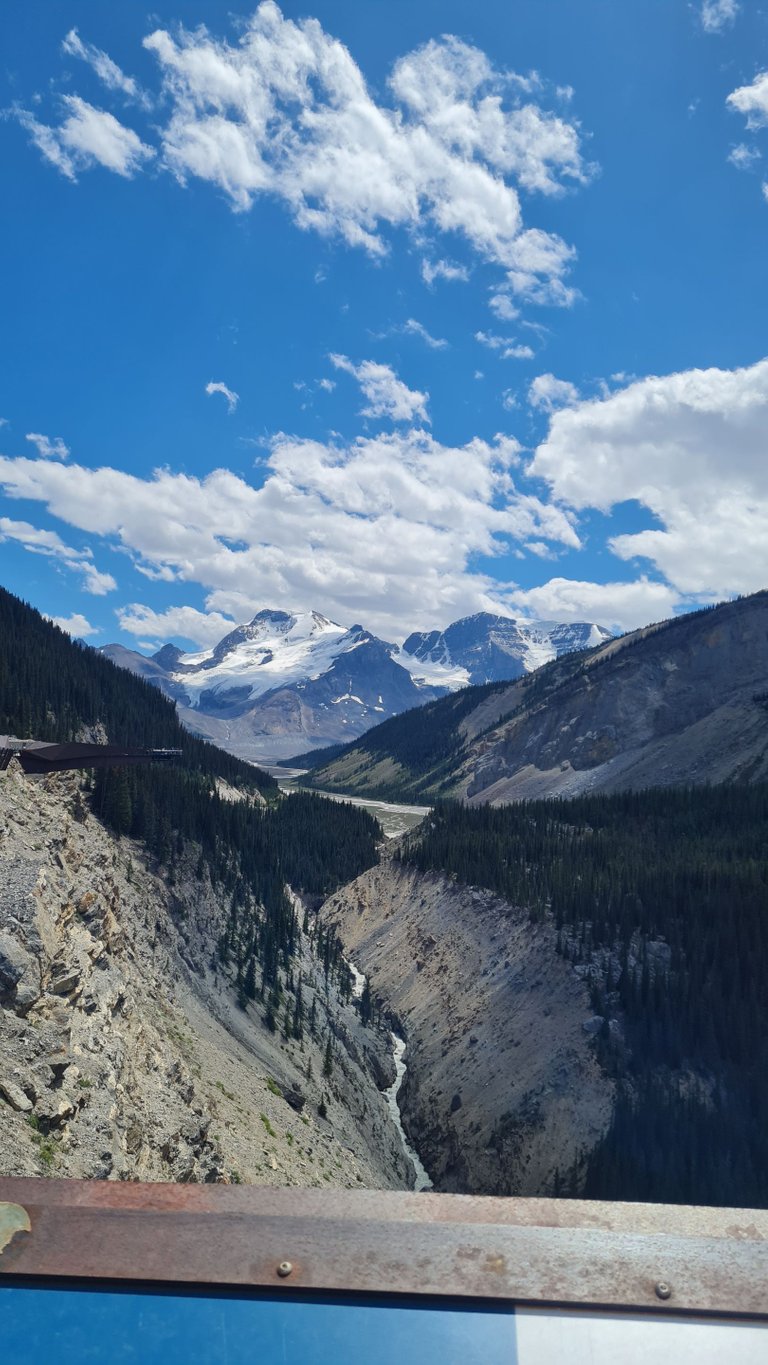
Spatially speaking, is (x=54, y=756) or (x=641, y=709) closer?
(x=54, y=756)

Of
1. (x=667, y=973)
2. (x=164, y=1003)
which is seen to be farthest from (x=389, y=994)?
(x=164, y=1003)

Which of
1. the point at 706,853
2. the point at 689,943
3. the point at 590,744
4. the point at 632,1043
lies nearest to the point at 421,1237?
the point at 632,1043

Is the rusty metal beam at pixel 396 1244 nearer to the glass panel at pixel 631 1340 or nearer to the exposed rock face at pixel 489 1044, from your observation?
the glass panel at pixel 631 1340

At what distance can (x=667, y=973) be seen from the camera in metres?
52.6

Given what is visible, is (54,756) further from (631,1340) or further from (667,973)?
(631,1340)

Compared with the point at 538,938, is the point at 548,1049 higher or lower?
lower

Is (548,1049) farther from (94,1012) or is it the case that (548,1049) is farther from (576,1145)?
(94,1012)

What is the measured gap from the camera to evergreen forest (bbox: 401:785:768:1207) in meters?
41.1

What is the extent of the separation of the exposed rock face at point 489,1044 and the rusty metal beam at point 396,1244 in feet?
148

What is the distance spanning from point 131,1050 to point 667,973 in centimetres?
4326

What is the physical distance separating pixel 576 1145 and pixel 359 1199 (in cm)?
Answer: 4659

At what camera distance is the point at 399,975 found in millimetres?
69250

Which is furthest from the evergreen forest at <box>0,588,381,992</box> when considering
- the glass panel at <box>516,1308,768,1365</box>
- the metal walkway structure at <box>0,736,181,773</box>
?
the glass panel at <box>516,1308,768,1365</box>

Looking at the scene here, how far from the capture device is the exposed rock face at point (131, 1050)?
47.8 feet
